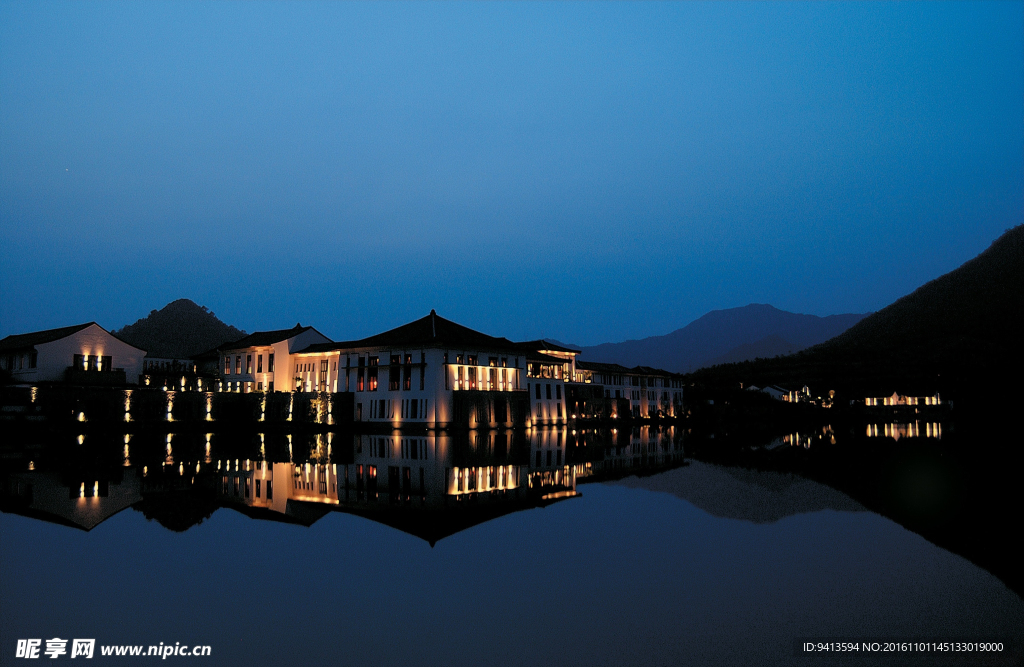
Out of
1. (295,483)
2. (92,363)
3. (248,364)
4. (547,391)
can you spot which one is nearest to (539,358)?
(547,391)

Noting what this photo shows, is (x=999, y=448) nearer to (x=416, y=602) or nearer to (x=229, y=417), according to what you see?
(x=416, y=602)

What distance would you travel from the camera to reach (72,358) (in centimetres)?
4809

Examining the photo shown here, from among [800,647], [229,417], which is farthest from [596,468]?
[229,417]

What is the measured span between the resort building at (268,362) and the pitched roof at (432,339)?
4.34 m

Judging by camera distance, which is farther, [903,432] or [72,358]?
[903,432]

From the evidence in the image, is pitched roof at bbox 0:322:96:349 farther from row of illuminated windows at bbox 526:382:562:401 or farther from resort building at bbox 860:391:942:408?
resort building at bbox 860:391:942:408

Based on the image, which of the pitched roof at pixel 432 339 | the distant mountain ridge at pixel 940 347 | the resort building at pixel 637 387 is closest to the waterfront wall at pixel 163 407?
the pitched roof at pixel 432 339

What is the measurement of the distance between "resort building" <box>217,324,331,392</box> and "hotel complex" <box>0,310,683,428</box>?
0.08 meters

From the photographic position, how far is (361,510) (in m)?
14.4

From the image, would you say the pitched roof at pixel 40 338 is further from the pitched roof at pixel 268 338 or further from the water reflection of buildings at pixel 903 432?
the water reflection of buildings at pixel 903 432

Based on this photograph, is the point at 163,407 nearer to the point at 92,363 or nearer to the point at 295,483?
the point at 92,363

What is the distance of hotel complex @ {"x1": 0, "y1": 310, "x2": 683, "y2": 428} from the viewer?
43.5m

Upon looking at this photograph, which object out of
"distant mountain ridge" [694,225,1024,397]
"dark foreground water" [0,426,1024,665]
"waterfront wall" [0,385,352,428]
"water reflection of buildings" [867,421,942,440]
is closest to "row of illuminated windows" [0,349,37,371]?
"waterfront wall" [0,385,352,428]

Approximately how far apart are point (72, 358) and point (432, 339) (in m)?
26.5
